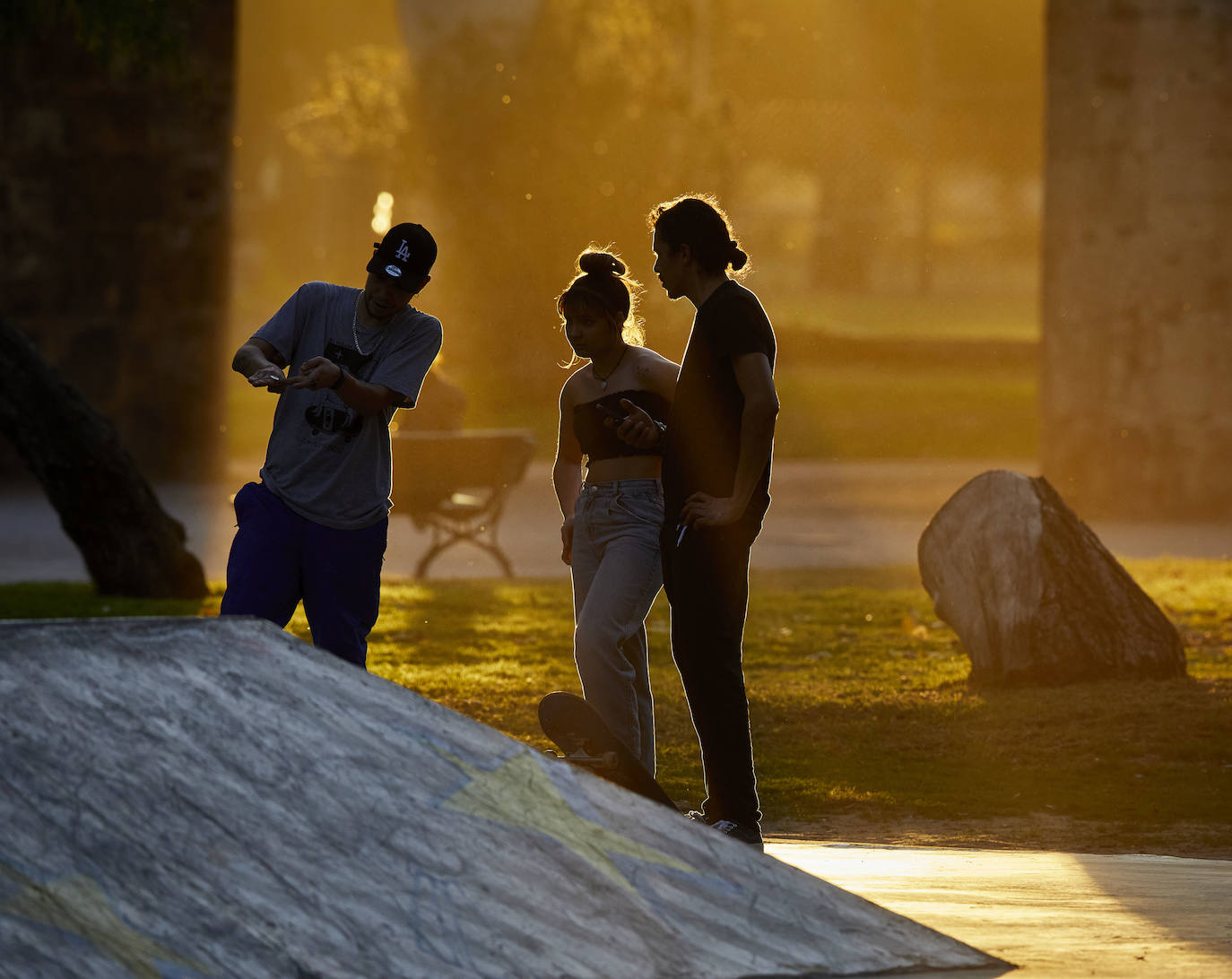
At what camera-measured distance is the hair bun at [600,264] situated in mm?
5254

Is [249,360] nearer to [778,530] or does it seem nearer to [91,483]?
[91,483]

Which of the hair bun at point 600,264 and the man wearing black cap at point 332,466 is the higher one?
the hair bun at point 600,264

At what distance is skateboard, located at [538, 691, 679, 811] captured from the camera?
15.6ft

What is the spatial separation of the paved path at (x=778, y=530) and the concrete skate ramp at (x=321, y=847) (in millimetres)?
8343

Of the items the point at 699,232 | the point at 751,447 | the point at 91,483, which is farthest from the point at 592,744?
the point at 91,483

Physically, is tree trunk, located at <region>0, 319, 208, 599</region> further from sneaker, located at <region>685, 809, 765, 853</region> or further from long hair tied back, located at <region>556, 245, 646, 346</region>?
sneaker, located at <region>685, 809, 765, 853</region>

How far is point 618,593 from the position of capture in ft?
17.0

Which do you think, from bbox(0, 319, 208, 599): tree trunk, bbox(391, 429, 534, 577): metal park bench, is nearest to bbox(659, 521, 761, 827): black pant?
bbox(0, 319, 208, 599): tree trunk

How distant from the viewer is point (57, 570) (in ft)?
40.7

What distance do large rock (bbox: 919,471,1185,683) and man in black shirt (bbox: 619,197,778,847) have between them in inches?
130

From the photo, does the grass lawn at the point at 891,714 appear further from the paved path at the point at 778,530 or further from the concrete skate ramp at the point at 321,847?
the concrete skate ramp at the point at 321,847

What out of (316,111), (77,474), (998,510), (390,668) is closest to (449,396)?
(77,474)

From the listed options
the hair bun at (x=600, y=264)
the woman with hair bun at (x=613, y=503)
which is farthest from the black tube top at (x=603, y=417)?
the hair bun at (x=600, y=264)

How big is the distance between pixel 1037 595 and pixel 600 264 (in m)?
3.51
